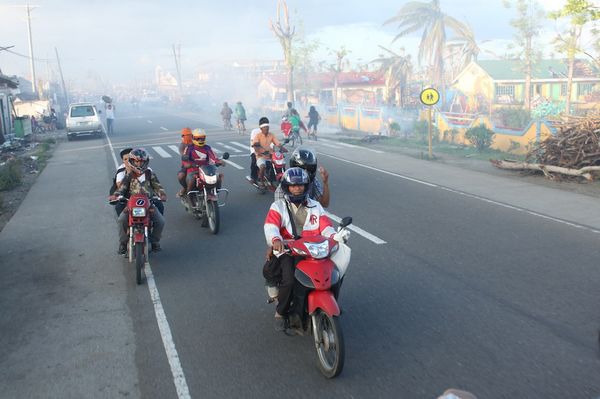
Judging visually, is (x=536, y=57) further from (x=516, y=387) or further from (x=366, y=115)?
(x=516, y=387)

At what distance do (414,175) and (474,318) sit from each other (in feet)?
33.6

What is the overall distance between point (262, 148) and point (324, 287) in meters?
8.50

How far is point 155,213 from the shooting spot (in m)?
7.92

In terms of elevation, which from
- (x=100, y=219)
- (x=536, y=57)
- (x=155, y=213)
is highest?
(x=536, y=57)

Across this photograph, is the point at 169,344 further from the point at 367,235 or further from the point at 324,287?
the point at 367,235

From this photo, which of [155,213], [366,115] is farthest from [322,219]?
[366,115]

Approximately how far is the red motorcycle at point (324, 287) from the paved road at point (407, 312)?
0.22 meters

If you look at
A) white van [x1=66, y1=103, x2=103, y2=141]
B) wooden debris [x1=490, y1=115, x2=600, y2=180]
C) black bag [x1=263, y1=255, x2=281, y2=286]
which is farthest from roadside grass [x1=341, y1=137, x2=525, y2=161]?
black bag [x1=263, y1=255, x2=281, y2=286]

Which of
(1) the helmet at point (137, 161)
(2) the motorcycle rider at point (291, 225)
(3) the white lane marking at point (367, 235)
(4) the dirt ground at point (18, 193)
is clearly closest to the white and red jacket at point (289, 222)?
(2) the motorcycle rider at point (291, 225)

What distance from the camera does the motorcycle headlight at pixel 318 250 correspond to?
186 inches

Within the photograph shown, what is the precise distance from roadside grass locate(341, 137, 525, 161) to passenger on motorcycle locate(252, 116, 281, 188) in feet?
26.8

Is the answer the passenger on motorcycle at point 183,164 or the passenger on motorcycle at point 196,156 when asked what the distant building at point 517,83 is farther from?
the passenger on motorcycle at point 196,156

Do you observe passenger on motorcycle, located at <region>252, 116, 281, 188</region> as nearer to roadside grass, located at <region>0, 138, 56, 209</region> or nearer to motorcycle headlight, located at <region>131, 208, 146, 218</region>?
motorcycle headlight, located at <region>131, 208, 146, 218</region>

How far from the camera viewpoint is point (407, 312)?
6020 mm
